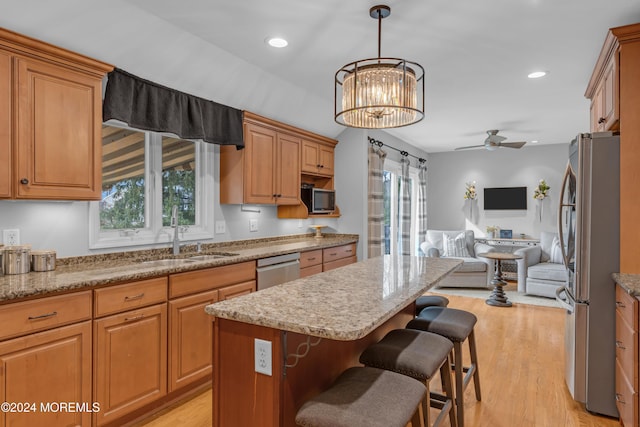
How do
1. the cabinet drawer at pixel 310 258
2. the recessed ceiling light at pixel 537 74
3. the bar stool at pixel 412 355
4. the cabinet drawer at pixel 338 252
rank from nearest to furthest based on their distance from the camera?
the bar stool at pixel 412 355, the recessed ceiling light at pixel 537 74, the cabinet drawer at pixel 310 258, the cabinet drawer at pixel 338 252

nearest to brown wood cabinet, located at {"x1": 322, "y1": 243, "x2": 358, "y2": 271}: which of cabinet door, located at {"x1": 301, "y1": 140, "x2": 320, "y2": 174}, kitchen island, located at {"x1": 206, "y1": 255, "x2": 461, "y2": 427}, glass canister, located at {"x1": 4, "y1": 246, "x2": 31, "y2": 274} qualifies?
cabinet door, located at {"x1": 301, "y1": 140, "x2": 320, "y2": 174}

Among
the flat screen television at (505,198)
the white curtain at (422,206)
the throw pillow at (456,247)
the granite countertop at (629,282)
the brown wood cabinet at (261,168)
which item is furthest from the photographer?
the white curtain at (422,206)

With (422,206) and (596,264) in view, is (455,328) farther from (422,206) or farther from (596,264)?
(422,206)

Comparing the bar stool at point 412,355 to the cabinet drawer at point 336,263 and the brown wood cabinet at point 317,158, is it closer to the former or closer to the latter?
the cabinet drawer at point 336,263

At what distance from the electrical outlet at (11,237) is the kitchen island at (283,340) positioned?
154 centimetres

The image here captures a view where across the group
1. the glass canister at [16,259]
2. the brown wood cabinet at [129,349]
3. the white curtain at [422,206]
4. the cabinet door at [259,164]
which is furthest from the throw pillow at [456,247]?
the glass canister at [16,259]

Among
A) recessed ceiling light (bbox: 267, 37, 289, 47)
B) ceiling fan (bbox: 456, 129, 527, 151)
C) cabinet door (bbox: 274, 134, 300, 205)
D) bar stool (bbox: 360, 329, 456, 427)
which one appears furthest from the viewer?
ceiling fan (bbox: 456, 129, 527, 151)

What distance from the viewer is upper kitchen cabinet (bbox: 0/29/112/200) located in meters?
1.99

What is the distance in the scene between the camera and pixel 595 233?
7.86ft

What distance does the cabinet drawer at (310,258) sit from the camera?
384 centimetres

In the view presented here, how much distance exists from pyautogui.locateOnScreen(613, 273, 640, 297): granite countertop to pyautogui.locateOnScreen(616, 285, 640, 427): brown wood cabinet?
5cm

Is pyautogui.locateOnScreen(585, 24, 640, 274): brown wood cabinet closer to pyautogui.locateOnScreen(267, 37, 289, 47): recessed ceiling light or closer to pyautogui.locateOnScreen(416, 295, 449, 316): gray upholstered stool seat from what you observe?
pyautogui.locateOnScreen(416, 295, 449, 316): gray upholstered stool seat

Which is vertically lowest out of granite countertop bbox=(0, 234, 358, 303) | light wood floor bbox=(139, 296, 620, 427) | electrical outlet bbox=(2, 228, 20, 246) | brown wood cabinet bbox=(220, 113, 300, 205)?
light wood floor bbox=(139, 296, 620, 427)

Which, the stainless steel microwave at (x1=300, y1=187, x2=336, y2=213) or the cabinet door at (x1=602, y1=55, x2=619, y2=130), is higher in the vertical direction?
the cabinet door at (x1=602, y1=55, x2=619, y2=130)
